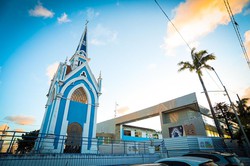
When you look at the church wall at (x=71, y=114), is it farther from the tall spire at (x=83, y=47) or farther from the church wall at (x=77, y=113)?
the tall spire at (x=83, y=47)

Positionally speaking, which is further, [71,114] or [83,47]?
[83,47]

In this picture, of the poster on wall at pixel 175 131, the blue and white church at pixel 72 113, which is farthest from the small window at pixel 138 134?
the blue and white church at pixel 72 113

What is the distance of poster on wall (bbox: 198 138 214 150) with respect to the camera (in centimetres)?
1530

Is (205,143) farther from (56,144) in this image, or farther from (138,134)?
(138,134)

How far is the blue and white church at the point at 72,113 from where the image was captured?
1220 cm

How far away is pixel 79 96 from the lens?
16188mm

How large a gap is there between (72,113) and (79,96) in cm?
270

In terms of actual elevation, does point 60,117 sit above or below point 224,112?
below

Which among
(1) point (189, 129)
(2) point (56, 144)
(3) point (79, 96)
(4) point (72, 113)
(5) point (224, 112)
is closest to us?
(2) point (56, 144)

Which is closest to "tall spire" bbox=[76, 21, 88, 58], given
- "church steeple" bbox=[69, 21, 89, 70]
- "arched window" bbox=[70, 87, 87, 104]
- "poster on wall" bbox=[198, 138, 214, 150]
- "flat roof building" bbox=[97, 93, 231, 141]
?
"church steeple" bbox=[69, 21, 89, 70]

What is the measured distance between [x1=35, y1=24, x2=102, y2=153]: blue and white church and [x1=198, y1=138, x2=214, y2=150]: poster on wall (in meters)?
12.8

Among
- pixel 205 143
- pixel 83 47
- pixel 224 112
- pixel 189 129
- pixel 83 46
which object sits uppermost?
pixel 83 46

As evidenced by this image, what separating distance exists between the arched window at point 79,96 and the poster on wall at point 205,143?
1535cm

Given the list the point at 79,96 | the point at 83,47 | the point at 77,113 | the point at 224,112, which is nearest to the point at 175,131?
the point at 224,112
